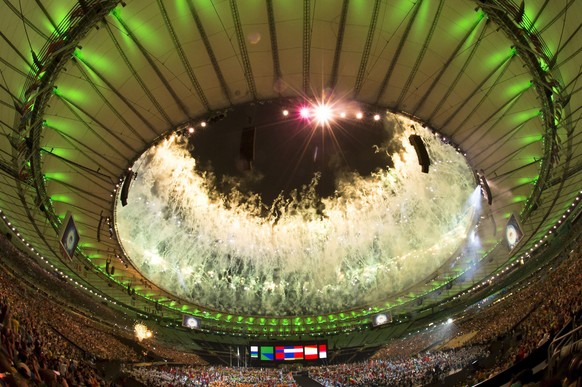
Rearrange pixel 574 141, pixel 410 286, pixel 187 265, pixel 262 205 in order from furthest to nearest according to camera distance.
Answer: pixel 410 286, pixel 187 265, pixel 262 205, pixel 574 141

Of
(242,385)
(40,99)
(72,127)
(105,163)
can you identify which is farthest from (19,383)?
(242,385)

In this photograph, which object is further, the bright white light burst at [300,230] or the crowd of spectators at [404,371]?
the bright white light burst at [300,230]

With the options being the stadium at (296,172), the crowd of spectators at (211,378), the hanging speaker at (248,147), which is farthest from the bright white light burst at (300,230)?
the hanging speaker at (248,147)

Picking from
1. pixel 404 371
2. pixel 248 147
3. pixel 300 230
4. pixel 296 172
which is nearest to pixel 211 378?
pixel 300 230

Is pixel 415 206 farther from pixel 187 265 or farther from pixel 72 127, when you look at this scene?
pixel 72 127

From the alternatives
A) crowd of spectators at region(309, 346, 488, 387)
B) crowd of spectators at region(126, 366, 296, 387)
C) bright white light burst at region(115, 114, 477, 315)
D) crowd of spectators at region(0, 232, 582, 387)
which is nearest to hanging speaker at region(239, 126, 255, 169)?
bright white light burst at region(115, 114, 477, 315)

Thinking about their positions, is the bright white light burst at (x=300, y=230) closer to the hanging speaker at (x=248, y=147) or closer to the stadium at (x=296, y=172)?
the stadium at (x=296, y=172)
